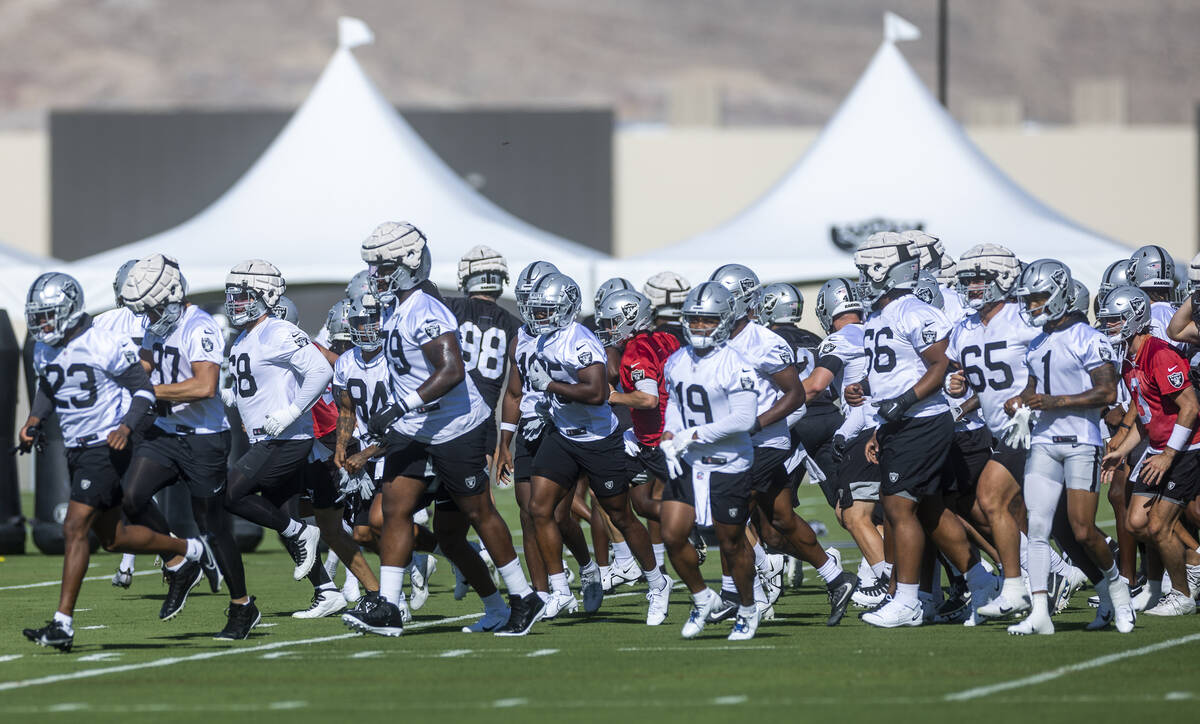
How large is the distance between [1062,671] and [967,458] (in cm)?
231

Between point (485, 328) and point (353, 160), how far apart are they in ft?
39.0

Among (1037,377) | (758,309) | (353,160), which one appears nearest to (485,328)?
(758,309)

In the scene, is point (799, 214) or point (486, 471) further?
point (799, 214)

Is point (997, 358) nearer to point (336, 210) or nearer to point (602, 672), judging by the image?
point (602, 672)

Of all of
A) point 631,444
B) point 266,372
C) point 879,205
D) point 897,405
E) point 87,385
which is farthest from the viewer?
point 879,205

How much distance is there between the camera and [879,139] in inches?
971

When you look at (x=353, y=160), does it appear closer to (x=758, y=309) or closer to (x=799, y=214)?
(x=799, y=214)

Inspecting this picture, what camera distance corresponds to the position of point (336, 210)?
76.5ft

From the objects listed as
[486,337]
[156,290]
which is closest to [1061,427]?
[486,337]

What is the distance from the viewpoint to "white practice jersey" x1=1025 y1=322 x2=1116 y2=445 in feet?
33.6

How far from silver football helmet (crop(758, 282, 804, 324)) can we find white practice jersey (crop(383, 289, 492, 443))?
332 centimetres

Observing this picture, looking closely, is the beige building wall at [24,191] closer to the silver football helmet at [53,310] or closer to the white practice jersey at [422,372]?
the silver football helmet at [53,310]

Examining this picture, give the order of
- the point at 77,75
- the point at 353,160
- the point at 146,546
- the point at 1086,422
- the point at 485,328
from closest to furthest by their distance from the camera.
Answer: the point at 1086,422
the point at 146,546
the point at 485,328
the point at 353,160
the point at 77,75

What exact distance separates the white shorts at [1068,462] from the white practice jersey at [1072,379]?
0.10ft
